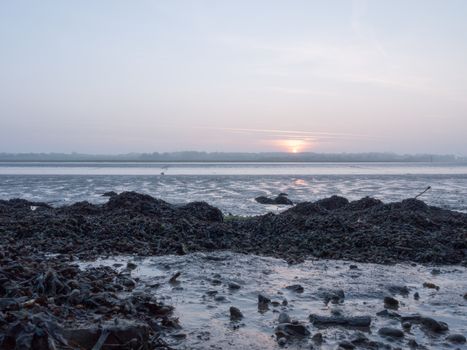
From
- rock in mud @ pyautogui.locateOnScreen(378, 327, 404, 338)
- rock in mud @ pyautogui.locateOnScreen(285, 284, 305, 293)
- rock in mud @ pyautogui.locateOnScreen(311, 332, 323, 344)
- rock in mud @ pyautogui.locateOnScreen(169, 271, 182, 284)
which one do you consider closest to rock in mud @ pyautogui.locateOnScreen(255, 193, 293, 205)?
rock in mud @ pyautogui.locateOnScreen(169, 271, 182, 284)

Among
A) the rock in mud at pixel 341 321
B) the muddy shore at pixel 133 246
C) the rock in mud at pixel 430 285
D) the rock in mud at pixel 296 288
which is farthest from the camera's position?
the rock in mud at pixel 430 285

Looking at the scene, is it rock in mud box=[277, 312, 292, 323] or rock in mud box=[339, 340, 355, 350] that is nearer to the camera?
rock in mud box=[339, 340, 355, 350]

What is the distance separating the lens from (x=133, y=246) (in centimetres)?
1326

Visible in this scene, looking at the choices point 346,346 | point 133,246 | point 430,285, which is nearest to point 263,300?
point 346,346

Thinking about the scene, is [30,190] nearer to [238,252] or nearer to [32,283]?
[238,252]

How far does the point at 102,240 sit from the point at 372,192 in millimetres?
26756

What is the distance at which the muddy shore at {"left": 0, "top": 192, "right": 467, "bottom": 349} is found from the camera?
5930 mm

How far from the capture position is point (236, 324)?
285 inches

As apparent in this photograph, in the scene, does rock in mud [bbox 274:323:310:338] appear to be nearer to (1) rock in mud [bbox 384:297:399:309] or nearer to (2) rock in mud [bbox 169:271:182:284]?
(1) rock in mud [bbox 384:297:399:309]

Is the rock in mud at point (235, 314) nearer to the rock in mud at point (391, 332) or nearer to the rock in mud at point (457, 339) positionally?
the rock in mud at point (391, 332)

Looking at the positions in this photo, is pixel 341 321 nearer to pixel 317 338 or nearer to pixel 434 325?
pixel 317 338

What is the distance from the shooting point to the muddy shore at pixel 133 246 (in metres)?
5.93

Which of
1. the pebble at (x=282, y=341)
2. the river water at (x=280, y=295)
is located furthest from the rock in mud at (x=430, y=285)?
the pebble at (x=282, y=341)

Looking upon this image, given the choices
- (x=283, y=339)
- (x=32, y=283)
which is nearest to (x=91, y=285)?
(x=32, y=283)
